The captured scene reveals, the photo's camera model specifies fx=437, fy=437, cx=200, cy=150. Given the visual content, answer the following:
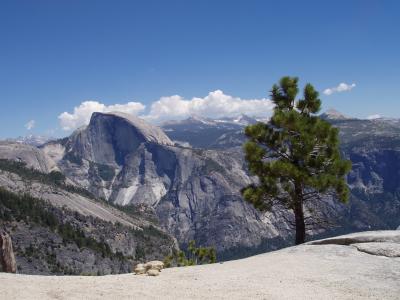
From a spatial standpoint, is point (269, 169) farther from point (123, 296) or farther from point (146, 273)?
point (123, 296)

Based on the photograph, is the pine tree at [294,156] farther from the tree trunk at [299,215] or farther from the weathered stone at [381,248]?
the weathered stone at [381,248]

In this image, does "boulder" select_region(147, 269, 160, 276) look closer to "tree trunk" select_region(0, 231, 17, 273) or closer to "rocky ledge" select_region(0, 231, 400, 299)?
Result: "rocky ledge" select_region(0, 231, 400, 299)

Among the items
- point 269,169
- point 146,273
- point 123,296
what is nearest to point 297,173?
point 269,169

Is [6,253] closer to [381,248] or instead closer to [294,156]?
[294,156]

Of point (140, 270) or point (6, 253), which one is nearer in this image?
point (140, 270)

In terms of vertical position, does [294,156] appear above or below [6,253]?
above

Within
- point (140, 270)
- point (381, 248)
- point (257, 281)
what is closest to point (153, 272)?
point (140, 270)

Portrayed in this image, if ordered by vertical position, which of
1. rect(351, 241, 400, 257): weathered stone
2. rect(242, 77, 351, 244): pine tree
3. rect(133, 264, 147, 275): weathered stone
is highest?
rect(242, 77, 351, 244): pine tree

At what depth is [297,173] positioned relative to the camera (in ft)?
100

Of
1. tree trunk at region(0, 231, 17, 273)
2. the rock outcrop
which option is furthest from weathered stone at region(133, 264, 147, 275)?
tree trunk at region(0, 231, 17, 273)

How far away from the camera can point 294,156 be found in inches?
1254

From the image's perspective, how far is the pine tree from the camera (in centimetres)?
3105

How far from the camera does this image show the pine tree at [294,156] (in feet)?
102

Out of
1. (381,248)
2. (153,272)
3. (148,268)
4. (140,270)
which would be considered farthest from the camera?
(381,248)
